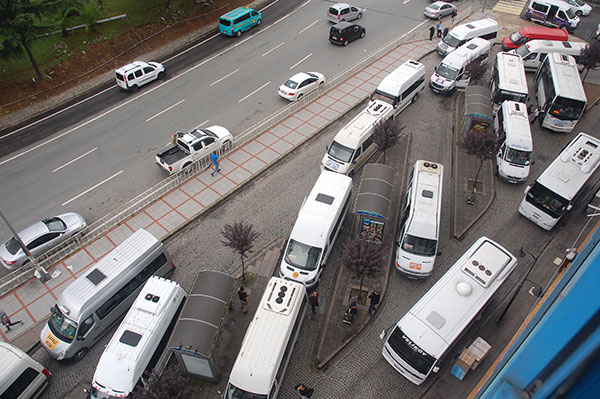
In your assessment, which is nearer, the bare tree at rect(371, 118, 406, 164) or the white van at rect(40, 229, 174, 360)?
the white van at rect(40, 229, 174, 360)

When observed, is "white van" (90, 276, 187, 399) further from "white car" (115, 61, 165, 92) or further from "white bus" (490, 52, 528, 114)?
"white bus" (490, 52, 528, 114)

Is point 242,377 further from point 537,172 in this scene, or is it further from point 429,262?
point 537,172

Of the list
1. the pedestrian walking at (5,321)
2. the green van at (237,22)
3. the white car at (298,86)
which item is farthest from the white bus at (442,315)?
the green van at (237,22)

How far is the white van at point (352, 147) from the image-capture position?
2258 centimetres

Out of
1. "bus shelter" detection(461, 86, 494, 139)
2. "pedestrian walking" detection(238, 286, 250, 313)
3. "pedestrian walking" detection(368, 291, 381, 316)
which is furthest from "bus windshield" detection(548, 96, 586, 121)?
"pedestrian walking" detection(238, 286, 250, 313)

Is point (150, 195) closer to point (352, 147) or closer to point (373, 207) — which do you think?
point (352, 147)

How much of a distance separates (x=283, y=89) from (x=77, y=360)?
21192 mm

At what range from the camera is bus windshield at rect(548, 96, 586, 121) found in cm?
2525

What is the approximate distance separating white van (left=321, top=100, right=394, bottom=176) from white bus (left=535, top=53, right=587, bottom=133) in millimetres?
11471

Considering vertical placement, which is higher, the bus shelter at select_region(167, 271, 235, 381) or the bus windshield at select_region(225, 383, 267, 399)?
the bus shelter at select_region(167, 271, 235, 381)

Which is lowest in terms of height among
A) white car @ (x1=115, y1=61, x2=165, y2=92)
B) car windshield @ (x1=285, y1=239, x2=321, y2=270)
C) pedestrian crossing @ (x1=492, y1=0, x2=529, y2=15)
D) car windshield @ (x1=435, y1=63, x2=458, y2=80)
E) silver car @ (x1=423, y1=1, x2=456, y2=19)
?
pedestrian crossing @ (x1=492, y1=0, x2=529, y2=15)

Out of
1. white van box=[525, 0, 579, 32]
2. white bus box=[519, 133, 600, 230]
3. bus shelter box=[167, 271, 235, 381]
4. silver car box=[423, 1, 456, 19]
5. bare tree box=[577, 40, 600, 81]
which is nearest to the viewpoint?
bus shelter box=[167, 271, 235, 381]

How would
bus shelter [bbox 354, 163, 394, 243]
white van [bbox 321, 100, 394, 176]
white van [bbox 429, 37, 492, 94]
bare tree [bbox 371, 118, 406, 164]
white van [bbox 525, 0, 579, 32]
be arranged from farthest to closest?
white van [bbox 525, 0, 579, 32], white van [bbox 429, 37, 492, 94], bare tree [bbox 371, 118, 406, 164], white van [bbox 321, 100, 394, 176], bus shelter [bbox 354, 163, 394, 243]

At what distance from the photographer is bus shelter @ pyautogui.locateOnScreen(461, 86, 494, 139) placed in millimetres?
24625
